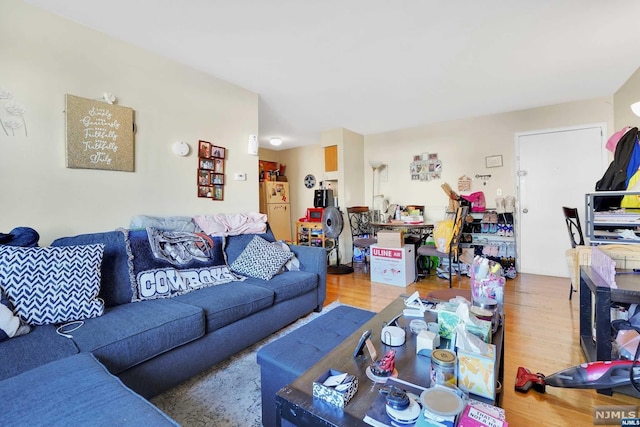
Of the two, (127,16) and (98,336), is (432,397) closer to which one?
(98,336)

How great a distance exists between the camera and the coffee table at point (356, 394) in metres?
0.79

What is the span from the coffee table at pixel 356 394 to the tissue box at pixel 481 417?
16 cm

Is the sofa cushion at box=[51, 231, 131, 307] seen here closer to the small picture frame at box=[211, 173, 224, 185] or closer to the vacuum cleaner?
the small picture frame at box=[211, 173, 224, 185]

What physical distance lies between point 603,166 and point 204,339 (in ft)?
16.2

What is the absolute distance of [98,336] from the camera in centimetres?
133

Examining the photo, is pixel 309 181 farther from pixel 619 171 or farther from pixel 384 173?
pixel 619 171

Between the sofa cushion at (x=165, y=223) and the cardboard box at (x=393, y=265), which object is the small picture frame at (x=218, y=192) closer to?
the sofa cushion at (x=165, y=223)

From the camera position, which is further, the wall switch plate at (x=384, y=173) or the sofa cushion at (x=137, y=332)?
the wall switch plate at (x=384, y=173)

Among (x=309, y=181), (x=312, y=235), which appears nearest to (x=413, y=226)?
(x=312, y=235)

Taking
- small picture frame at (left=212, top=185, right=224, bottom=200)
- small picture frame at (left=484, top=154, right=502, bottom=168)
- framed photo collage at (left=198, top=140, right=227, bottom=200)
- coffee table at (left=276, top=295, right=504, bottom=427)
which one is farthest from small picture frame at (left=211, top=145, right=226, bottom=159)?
small picture frame at (left=484, top=154, right=502, bottom=168)

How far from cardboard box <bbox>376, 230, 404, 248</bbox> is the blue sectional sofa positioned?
1.60m

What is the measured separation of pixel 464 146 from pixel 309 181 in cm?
314

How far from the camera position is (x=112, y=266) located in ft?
6.04

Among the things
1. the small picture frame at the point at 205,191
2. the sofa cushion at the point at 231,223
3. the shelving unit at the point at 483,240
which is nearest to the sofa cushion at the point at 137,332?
the sofa cushion at the point at 231,223
